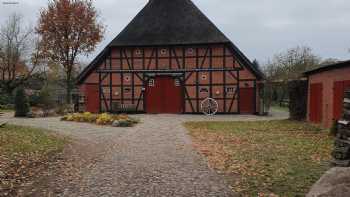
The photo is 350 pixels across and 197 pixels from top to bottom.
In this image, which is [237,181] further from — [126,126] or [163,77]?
[163,77]

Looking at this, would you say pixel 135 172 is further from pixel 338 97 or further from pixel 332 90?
pixel 332 90

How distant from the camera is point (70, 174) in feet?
26.2

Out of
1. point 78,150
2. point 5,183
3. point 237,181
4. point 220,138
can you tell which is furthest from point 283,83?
point 5,183

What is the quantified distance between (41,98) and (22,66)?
1404 cm

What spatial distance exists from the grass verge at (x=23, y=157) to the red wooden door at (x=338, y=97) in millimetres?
10125

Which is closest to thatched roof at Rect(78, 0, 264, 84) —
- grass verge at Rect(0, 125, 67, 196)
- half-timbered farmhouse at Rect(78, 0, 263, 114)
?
half-timbered farmhouse at Rect(78, 0, 263, 114)

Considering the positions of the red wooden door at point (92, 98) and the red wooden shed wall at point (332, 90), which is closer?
the red wooden shed wall at point (332, 90)

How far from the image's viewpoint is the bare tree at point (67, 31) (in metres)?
37.6

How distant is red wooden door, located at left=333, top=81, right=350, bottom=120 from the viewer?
16.1 m

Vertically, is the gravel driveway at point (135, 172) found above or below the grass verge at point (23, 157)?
below

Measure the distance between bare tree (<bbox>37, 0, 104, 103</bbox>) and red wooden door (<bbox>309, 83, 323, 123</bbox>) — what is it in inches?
926

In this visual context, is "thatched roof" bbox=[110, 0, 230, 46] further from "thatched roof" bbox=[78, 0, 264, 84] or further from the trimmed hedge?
the trimmed hedge

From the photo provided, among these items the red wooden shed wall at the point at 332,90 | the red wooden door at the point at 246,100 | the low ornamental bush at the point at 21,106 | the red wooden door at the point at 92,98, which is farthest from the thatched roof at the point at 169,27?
the red wooden shed wall at the point at 332,90

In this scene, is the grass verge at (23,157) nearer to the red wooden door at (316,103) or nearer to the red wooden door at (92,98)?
the red wooden door at (316,103)
